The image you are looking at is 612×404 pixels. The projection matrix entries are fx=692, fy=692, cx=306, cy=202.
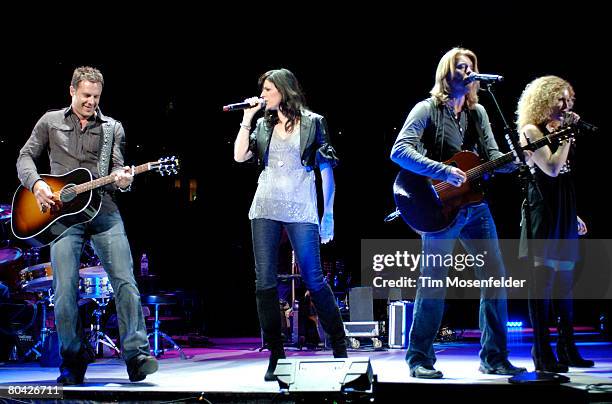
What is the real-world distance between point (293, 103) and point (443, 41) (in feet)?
17.9

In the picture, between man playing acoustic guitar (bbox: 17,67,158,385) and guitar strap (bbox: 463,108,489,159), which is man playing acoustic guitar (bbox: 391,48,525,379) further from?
man playing acoustic guitar (bbox: 17,67,158,385)

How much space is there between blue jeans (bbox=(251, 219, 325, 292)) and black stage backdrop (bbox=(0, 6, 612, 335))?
523 cm

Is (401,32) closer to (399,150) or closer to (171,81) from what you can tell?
(171,81)

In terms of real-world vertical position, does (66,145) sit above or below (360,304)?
above

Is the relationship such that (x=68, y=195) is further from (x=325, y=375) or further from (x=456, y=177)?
(x=456, y=177)

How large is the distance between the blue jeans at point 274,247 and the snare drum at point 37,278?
3754 mm

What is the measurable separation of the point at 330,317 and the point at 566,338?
1.81m

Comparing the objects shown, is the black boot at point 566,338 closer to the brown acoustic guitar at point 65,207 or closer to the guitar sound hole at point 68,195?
the brown acoustic guitar at point 65,207

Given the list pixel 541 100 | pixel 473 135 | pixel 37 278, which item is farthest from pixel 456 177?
pixel 37 278

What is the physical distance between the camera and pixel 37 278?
774 centimetres

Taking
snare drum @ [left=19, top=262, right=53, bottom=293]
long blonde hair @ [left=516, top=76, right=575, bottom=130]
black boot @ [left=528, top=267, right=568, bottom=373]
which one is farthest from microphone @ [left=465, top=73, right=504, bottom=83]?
snare drum @ [left=19, top=262, right=53, bottom=293]

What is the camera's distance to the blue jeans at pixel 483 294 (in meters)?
4.28

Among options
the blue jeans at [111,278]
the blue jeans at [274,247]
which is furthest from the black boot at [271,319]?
the blue jeans at [111,278]

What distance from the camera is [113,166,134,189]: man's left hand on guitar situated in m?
4.43
